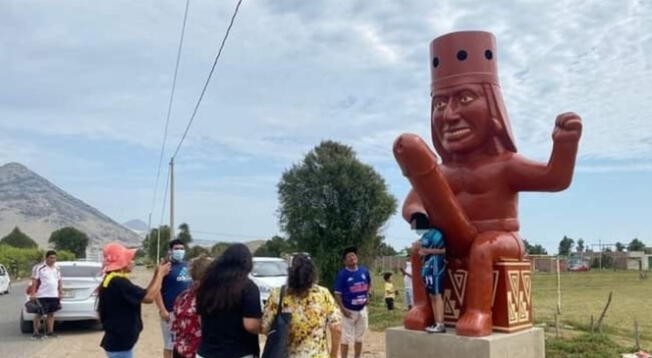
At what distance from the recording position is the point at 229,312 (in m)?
4.57

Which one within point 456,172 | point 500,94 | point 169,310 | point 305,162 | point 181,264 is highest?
point 305,162

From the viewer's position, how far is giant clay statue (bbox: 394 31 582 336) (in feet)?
16.8

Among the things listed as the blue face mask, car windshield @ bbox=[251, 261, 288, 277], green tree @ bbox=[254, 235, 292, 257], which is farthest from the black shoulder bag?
green tree @ bbox=[254, 235, 292, 257]

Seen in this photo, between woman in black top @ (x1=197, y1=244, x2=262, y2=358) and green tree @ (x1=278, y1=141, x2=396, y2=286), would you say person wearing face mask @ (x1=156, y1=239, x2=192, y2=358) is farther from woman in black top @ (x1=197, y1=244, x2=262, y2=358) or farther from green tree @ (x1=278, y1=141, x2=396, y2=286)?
green tree @ (x1=278, y1=141, x2=396, y2=286)

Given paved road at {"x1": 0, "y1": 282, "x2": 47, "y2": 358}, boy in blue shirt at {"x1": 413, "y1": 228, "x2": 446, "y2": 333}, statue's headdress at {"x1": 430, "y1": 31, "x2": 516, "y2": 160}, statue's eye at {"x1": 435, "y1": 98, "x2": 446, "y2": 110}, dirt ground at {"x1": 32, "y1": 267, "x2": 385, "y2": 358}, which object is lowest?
paved road at {"x1": 0, "y1": 282, "x2": 47, "y2": 358}

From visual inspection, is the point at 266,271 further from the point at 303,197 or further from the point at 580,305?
the point at 580,305

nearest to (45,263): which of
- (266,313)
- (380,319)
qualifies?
(380,319)

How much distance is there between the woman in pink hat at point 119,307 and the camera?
5.32m

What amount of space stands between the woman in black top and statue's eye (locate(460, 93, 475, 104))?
230 cm

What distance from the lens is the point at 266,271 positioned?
613 inches

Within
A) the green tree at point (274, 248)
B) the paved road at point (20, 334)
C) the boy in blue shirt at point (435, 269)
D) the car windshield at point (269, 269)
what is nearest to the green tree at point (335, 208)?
the green tree at point (274, 248)

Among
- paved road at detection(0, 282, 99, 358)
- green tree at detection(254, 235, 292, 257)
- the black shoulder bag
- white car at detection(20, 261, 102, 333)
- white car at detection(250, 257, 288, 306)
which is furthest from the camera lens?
green tree at detection(254, 235, 292, 257)

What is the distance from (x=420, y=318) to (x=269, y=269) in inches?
418

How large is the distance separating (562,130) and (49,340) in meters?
10.5
